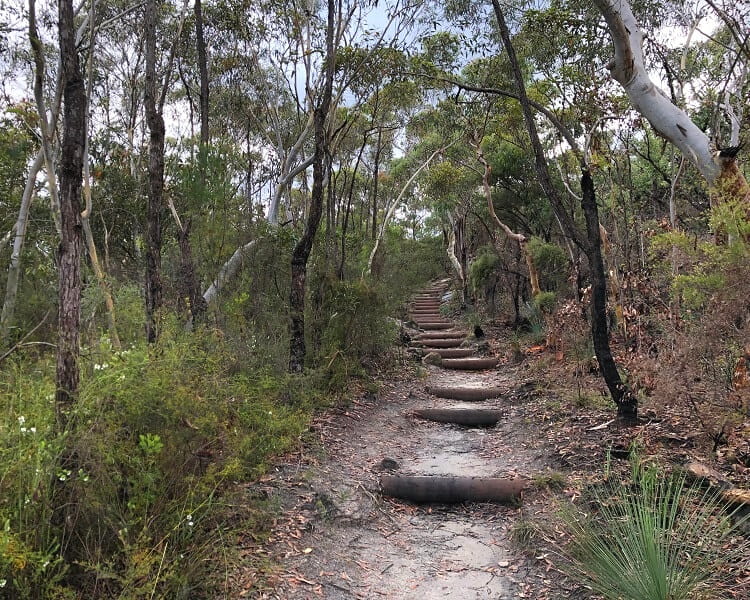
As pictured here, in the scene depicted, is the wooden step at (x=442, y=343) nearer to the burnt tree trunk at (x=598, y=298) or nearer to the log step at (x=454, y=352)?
the log step at (x=454, y=352)

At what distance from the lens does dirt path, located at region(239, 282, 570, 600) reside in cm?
357

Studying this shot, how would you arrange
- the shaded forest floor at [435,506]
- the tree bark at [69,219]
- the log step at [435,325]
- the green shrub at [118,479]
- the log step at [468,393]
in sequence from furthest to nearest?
the log step at [435,325]
the log step at [468,393]
the shaded forest floor at [435,506]
the tree bark at [69,219]
the green shrub at [118,479]

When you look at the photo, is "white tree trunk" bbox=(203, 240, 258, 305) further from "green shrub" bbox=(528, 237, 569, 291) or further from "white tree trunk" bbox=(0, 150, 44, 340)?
"green shrub" bbox=(528, 237, 569, 291)

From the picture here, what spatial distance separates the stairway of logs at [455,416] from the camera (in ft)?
16.6

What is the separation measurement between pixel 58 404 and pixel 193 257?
15.3 feet

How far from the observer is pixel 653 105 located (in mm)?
5477

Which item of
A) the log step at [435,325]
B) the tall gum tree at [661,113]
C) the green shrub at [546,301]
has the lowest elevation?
the log step at [435,325]

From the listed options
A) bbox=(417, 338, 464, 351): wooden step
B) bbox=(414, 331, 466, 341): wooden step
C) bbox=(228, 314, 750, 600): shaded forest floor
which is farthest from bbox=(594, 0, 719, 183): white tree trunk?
bbox=(414, 331, 466, 341): wooden step

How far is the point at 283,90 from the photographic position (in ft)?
45.5

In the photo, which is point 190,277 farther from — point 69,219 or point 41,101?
point 69,219

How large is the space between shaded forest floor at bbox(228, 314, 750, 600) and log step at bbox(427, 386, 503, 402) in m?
1.43

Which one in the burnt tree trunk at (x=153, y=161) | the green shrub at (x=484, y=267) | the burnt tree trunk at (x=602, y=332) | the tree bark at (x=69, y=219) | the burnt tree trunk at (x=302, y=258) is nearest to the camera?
the tree bark at (x=69, y=219)

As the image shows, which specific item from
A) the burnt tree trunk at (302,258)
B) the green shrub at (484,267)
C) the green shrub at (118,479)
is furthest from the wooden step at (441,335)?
the green shrub at (118,479)

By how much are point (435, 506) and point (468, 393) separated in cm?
443
